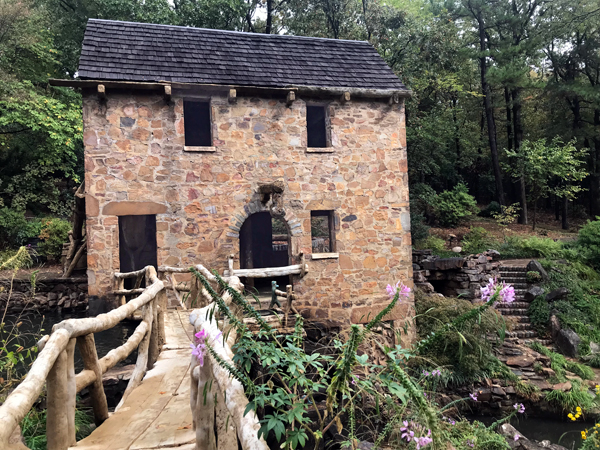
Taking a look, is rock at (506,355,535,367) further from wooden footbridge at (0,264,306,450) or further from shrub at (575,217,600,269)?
wooden footbridge at (0,264,306,450)

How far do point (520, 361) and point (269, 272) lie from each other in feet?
23.2

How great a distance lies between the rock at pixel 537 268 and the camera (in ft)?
43.3

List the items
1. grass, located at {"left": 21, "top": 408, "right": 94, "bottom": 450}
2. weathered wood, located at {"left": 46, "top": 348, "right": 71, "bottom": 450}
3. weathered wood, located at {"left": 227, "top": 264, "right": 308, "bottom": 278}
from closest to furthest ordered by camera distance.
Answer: weathered wood, located at {"left": 46, "top": 348, "right": 71, "bottom": 450}, grass, located at {"left": 21, "top": 408, "right": 94, "bottom": 450}, weathered wood, located at {"left": 227, "top": 264, "right": 308, "bottom": 278}

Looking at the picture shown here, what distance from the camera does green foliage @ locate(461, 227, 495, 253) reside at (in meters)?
15.8

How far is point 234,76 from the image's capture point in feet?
32.2

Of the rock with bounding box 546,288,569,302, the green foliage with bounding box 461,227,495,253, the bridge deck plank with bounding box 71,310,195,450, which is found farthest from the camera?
the green foliage with bounding box 461,227,495,253

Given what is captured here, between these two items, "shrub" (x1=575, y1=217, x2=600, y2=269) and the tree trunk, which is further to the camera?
the tree trunk

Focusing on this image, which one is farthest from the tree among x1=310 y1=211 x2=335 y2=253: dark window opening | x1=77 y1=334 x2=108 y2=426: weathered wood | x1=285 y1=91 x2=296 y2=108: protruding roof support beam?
x1=77 y1=334 x2=108 y2=426: weathered wood

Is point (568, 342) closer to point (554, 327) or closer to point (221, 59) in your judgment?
point (554, 327)

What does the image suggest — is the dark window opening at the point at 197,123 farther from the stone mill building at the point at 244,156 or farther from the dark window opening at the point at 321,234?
the dark window opening at the point at 321,234

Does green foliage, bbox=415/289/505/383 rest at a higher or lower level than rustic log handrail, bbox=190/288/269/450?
lower

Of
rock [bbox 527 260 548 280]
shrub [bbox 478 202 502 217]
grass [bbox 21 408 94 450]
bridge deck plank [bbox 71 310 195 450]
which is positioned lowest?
grass [bbox 21 408 94 450]

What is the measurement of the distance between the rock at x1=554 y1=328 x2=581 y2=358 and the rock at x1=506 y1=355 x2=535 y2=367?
149 cm

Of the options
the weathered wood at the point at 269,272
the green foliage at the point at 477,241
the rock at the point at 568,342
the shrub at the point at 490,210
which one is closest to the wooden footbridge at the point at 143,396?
the weathered wood at the point at 269,272
